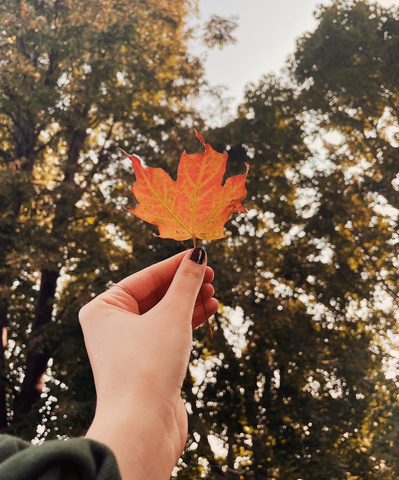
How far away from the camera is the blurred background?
6.91 m

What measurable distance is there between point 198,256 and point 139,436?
2.73 ft

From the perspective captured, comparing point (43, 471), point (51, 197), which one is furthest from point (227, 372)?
point (43, 471)

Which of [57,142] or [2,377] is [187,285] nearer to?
[2,377]

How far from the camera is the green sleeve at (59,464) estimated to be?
734mm

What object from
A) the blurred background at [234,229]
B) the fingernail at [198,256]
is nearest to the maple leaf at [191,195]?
the fingernail at [198,256]

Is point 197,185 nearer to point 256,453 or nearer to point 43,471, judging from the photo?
point 43,471

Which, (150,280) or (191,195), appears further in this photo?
(150,280)

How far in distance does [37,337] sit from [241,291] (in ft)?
14.1

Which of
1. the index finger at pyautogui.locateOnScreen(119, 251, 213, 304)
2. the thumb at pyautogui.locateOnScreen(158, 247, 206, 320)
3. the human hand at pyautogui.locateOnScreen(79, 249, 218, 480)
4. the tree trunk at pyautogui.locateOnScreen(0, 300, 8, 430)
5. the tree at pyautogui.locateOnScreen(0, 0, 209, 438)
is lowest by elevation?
the human hand at pyautogui.locateOnScreen(79, 249, 218, 480)

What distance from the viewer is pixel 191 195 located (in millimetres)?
1492

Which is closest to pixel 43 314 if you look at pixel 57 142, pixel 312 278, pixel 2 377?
pixel 2 377

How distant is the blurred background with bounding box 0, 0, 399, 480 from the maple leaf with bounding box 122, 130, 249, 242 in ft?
17.0

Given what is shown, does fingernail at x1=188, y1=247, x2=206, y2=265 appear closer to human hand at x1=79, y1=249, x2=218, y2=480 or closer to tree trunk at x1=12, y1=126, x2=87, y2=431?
human hand at x1=79, y1=249, x2=218, y2=480

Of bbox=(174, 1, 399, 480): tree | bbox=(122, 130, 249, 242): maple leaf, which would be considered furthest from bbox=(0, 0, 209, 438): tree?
bbox=(122, 130, 249, 242): maple leaf
